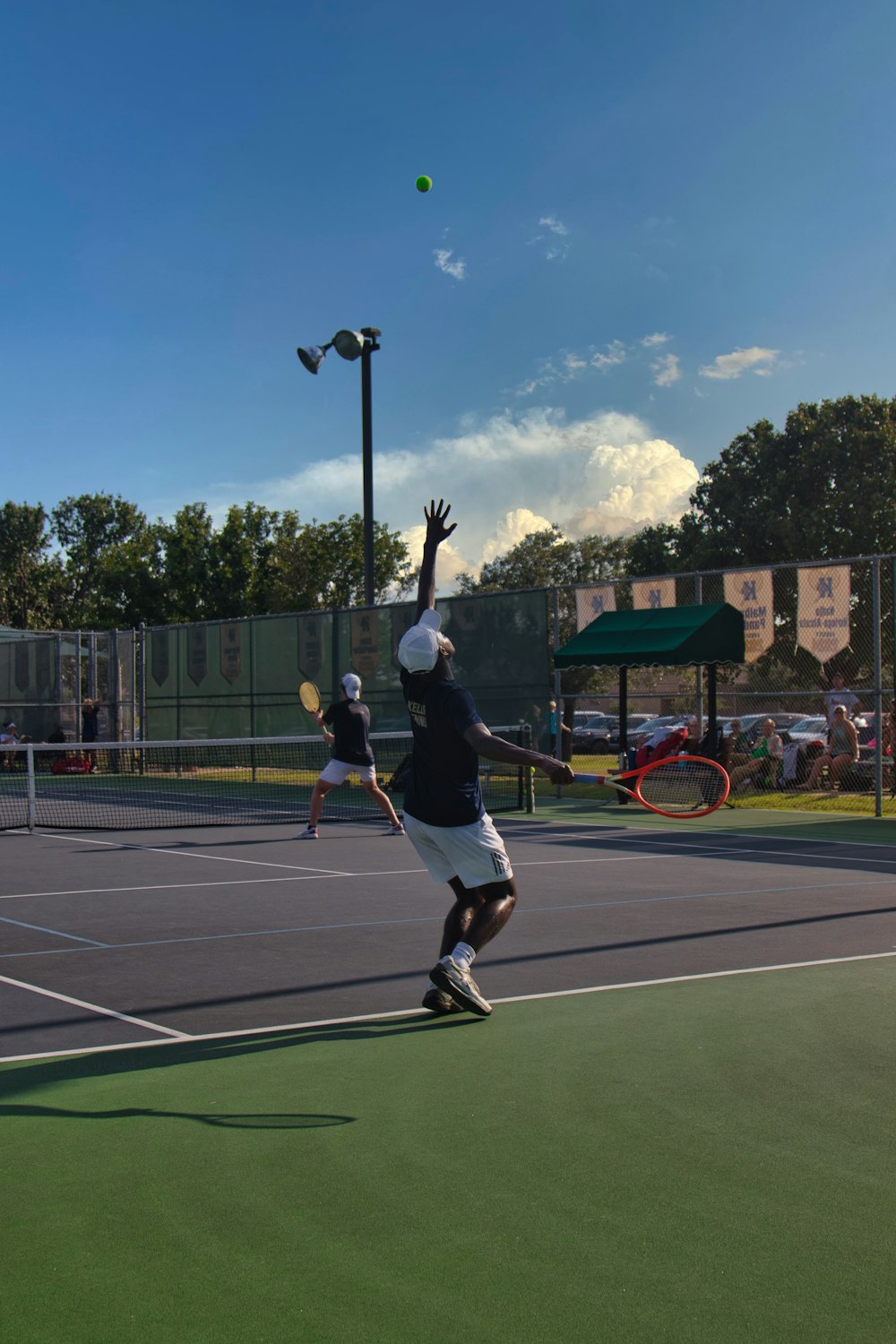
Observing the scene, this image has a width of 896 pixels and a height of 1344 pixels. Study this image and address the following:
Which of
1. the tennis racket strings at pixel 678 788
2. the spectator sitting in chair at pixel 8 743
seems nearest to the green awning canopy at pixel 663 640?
the tennis racket strings at pixel 678 788

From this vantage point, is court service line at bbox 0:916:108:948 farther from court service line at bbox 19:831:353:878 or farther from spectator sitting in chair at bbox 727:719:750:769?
spectator sitting in chair at bbox 727:719:750:769

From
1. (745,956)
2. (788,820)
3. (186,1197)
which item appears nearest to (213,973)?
(745,956)

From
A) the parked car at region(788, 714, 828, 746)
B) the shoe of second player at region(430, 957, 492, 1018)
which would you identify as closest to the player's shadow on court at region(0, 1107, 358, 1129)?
the shoe of second player at region(430, 957, 492, 1018)

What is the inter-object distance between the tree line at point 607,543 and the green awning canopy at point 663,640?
45.3ft

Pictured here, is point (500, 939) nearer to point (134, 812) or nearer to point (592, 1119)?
point (592, 1119)

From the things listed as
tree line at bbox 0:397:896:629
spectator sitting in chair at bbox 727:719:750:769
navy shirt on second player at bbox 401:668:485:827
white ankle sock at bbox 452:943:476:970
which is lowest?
white ankle sock at bbox 452:943:476:970

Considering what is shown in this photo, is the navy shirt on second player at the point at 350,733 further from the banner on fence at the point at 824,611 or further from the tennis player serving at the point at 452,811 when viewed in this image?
the tennis player serving at the point at 452,811

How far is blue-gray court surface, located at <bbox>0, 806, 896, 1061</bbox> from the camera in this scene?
6457 millimetres

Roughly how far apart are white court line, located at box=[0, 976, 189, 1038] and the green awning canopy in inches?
490

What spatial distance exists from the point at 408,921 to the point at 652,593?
40.9 ft

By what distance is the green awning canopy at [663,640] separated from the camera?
18.4 metres

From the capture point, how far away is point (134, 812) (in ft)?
65.4

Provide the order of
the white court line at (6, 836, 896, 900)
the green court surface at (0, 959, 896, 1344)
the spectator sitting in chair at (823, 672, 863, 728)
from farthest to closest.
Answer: the spectator sitting in chair at (823, 672, 863, 728)
the white court line at (6, 836, 896, 900)
the green court surface at (0, 959, 896, 1344)

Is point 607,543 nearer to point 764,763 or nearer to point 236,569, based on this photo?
point 236,569
